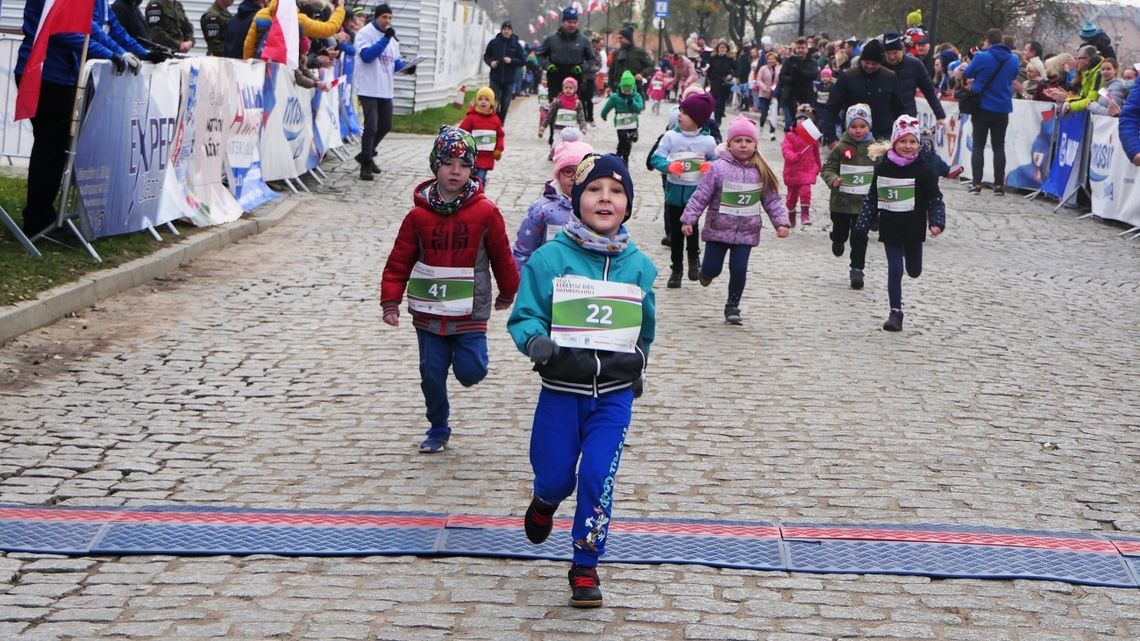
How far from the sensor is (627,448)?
7.18m

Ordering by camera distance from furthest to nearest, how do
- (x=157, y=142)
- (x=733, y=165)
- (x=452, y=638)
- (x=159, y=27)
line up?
(x=159, y=27) → (x=157, y=142) → (x=733, y=165) → (x=452, y=638)

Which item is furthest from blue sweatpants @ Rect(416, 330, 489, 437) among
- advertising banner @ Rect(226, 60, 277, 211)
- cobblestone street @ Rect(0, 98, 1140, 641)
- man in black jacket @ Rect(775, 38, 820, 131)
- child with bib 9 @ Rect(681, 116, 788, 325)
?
man in black jacket @ Rect(775, 38, 820, 131)

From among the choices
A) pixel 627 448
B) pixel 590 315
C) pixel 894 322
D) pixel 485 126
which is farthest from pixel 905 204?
pixel 485 126

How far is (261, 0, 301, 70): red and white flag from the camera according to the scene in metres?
16.1

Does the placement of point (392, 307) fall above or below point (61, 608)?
above

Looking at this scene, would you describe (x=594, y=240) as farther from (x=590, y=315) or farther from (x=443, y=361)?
(x=443, y=361)

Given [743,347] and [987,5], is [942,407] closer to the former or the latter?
[743,347]

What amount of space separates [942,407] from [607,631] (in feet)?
13.1

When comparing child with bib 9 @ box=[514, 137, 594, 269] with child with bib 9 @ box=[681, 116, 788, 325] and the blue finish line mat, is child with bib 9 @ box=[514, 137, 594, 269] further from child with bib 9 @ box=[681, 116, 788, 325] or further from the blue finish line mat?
child with bib 9 @ box=[681, 116, 788, 325]

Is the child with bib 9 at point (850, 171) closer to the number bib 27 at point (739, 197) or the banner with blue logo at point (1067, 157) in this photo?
the number bib 27 at point (739, 197)

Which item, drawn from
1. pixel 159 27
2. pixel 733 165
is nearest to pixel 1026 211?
pixel 733 165

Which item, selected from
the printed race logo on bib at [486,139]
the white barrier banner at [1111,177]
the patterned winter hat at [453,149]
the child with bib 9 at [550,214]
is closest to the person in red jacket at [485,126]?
the printed race logo on bib at [486,139]

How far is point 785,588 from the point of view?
5.26 m

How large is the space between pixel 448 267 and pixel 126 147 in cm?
524
